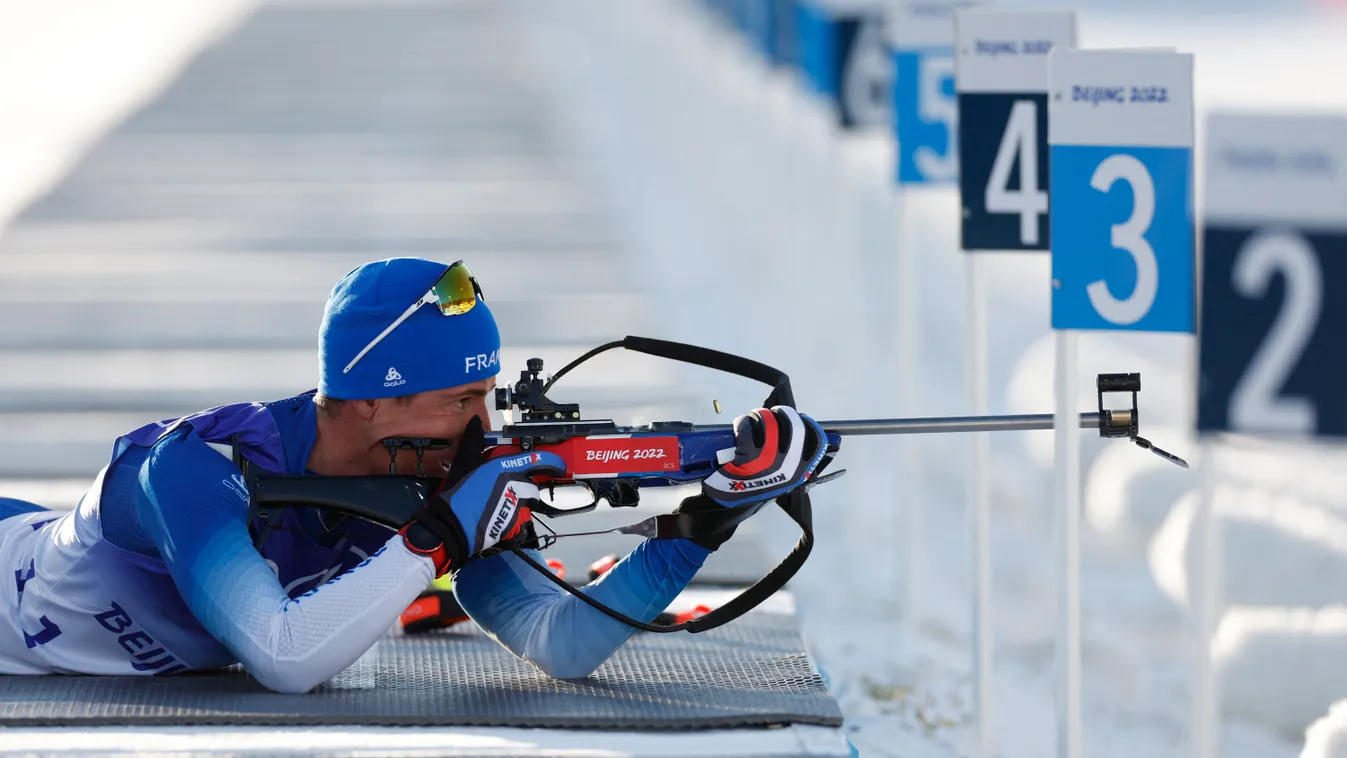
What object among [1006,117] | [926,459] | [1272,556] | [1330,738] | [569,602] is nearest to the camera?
[569,602]

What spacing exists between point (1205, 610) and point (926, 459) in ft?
13.1

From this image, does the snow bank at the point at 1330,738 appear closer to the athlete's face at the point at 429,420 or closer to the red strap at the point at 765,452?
the red strap at the point at 765,452

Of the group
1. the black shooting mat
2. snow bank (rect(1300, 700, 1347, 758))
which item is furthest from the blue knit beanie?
snow bank (rect(1300, 700, 1347, 758))

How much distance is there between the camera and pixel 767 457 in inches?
114

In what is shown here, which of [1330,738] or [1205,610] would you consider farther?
[1330,738]

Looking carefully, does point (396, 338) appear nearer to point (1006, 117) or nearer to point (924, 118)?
point (1006, 117)

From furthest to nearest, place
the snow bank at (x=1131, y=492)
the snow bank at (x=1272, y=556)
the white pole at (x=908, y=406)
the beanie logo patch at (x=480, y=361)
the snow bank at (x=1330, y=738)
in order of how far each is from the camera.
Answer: the snow bank at (x=1131, y=492)
the white pole at (x=908, y=406)
the snow bank at (x=1272, y=556)
the snow bank at (x=1330, y=738)
the beanie logo patch at (x=480, y=361)

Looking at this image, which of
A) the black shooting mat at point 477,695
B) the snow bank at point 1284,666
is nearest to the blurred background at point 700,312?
the snow bank at point 1284,666

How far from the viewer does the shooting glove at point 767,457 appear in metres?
2.89

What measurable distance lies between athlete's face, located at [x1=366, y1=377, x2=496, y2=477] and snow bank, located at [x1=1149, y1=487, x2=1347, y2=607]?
2537 mm

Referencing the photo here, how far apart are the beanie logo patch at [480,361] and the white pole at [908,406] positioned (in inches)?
87.1

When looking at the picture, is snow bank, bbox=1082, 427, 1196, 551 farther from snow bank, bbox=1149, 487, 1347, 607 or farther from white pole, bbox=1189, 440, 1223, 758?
white pole, bbox=1189, 440, 1223, 758

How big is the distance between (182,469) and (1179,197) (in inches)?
75.4

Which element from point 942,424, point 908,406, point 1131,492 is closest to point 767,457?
point 942,424
